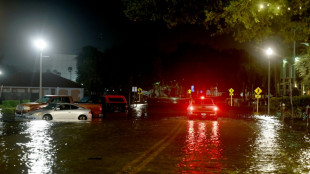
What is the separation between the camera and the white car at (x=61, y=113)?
81.8 feet

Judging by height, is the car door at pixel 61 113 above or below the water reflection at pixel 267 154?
above

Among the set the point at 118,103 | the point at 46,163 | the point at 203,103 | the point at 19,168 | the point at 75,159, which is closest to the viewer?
the point at 19,168

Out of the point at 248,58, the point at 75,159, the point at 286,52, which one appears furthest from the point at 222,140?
the point at 248,58

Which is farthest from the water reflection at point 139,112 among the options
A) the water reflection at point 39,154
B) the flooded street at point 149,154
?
the water reflection at point 39,154

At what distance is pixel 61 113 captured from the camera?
81.8 feet

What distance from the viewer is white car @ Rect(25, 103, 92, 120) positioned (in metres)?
24.9

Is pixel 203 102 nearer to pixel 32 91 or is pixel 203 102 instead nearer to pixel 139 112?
pixel 139 112

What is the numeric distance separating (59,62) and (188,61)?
109ft

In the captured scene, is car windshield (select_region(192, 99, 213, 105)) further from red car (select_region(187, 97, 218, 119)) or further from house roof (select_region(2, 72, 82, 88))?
house roof (select_region(2, 72, 82, 88))

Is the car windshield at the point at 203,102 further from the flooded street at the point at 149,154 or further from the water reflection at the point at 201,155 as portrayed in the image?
A: the water reflection at the point at 201,155

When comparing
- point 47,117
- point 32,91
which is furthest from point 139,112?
point 32,91

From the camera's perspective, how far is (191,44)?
91.7 m

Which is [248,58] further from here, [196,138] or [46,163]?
[46,163]

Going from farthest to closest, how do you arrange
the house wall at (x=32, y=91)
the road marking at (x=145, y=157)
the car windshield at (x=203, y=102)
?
the house wall at (x=32, y=91), the car windshield at (x=203, y=102), the road marking at (x=145, y=157)
